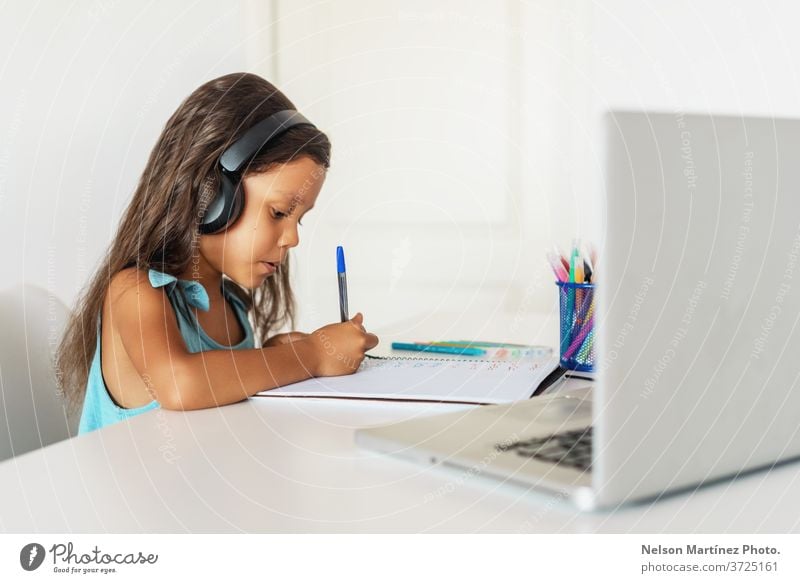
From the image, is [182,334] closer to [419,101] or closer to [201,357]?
[201,357]

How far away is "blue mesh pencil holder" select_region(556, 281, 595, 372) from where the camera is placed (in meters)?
0.92

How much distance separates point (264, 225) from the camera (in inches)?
43.9

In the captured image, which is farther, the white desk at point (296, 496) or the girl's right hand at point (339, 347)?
the girl's right hand at point (339, 347)

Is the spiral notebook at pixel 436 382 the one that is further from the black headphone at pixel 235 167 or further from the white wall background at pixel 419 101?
the white wall background at pixel 419 101

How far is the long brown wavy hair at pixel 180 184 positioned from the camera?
108cm

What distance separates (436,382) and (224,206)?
0.39 m

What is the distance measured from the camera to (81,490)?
0.51m

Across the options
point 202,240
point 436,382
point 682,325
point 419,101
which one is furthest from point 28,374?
point 419,101

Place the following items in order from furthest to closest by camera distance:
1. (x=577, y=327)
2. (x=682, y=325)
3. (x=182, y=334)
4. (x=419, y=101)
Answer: (x=419, y=101), (x=182, y=334), (x=577, y=327), (x=682, y=325)

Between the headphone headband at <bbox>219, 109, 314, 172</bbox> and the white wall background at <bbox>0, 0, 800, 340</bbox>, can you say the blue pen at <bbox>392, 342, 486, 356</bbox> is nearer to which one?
the headphone headband at <bbox>219, 109, 314, 172</bbox>

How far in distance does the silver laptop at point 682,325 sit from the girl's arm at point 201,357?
261mm

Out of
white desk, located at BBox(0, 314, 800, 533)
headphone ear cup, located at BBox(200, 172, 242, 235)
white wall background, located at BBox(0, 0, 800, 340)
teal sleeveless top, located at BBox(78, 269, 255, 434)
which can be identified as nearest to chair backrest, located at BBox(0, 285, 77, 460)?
teal sleeveless top, located at BBox(78, 269, 255, 434)

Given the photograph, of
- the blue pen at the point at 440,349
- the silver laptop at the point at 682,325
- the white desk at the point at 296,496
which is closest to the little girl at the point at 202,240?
the blue pen at the point at 440,349

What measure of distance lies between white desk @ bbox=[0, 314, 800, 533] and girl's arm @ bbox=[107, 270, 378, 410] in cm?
15
